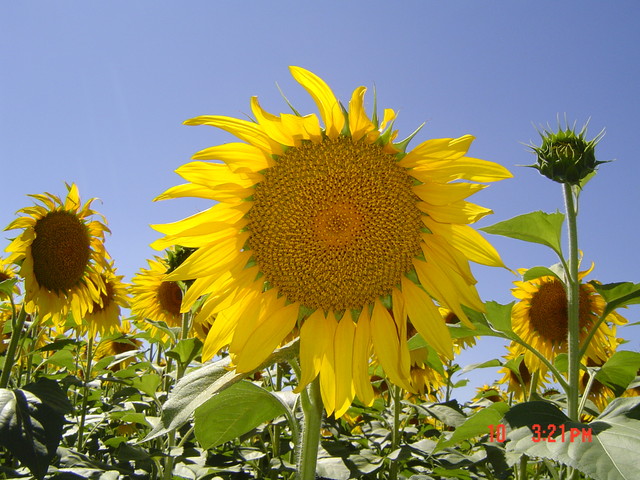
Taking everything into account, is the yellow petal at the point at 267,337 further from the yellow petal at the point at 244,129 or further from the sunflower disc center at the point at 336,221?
the yellow petal at the point at 244,129

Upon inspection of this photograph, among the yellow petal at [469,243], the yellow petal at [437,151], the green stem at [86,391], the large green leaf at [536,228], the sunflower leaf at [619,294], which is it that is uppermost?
the yellow petal at [437,151]

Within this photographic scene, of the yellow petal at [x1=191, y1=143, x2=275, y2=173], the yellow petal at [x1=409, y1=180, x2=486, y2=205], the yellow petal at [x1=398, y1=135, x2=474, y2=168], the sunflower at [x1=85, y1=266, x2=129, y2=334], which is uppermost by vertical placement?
the yellow petal at [x1=398, y1=135, x2=474, y2=168]

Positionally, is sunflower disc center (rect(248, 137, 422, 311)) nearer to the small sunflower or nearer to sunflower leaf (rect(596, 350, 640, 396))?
sunflower leaf (rect(596, 350, 640, 396))

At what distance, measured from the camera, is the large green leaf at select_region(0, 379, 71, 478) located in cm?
245

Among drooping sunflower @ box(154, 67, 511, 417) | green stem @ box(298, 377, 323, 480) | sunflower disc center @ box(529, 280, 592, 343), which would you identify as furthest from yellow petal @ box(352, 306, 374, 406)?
sunflower disc center @ box(529, 280, 592, 343)

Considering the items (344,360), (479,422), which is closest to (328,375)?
(344,360)

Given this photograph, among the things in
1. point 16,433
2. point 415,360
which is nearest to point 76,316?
point 16,433

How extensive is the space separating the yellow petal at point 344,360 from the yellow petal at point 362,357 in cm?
2

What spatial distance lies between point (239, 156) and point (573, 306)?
1780 millimetres

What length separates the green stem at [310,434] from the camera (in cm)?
176

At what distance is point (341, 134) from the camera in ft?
6.40

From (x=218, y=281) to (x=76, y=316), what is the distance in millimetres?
3448

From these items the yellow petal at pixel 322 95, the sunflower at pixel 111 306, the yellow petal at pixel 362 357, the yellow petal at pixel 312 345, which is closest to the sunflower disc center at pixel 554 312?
the yellow petal at pixel 362 357

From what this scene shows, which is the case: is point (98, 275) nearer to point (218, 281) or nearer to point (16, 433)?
point (16, 433)
